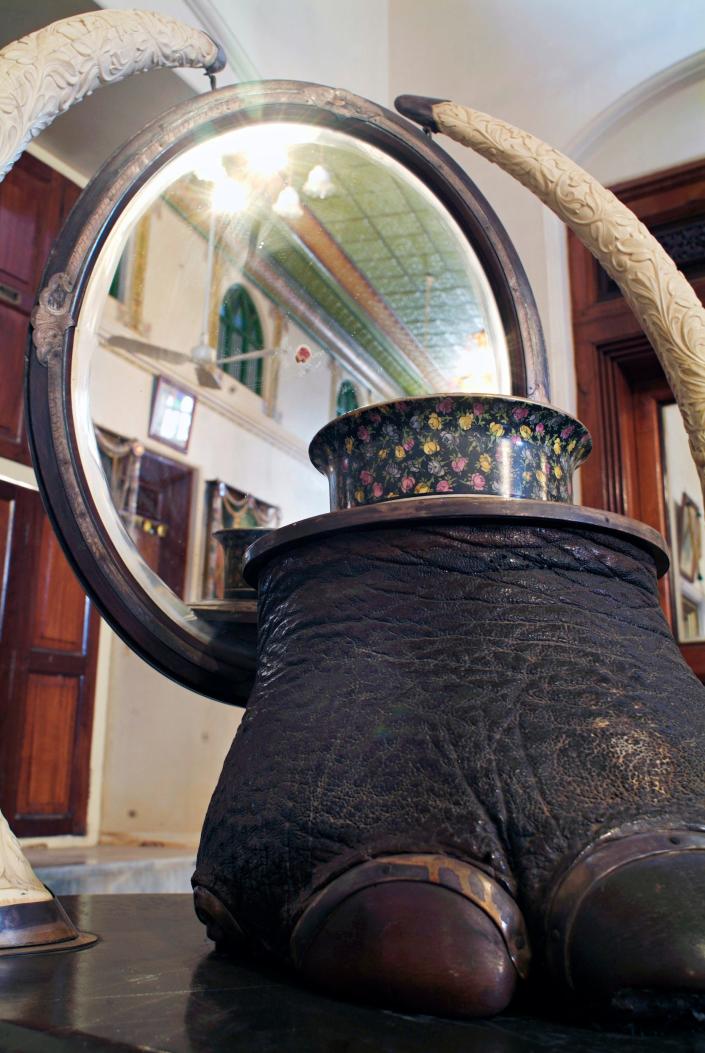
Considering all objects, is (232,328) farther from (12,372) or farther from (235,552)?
(12,372)

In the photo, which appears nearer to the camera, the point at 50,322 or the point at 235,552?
the point at 50,322

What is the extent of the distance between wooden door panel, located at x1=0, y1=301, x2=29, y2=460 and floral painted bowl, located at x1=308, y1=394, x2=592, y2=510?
68.8 inches

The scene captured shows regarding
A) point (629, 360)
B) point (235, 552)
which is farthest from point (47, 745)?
point (629, 360)

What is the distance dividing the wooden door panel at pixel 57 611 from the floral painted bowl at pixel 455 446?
4.00 ft

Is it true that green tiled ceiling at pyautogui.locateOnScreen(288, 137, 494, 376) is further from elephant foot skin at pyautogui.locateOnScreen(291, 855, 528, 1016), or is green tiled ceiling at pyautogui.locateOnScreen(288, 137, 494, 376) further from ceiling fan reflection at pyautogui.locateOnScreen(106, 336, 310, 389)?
elephant foot skin at pyautogui.locateOnScreen(291, 855, 528, 1016)

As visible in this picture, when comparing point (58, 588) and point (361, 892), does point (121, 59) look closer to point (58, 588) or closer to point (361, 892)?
point (361, 892)

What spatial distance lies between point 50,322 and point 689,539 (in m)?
1.81

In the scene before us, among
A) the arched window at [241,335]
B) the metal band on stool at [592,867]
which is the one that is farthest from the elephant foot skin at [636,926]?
the arched window at [241,335]

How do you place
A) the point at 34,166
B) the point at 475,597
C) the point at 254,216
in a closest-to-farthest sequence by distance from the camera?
the point at 475,597 < the point at 254,216 < the point at 34,166

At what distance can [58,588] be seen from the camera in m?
2.14

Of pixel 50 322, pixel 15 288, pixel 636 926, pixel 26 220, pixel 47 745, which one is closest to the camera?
pixel 636 926

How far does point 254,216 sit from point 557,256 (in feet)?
4.92

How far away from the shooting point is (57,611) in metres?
2.47

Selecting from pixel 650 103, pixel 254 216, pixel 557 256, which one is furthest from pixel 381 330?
pixel 650 103
